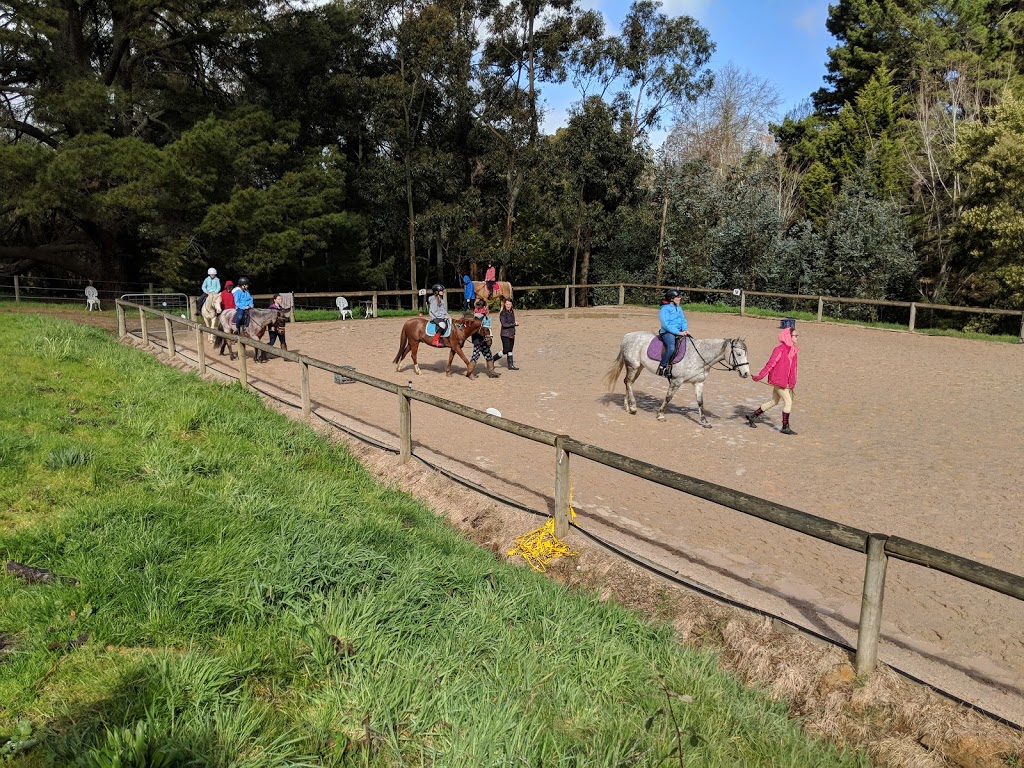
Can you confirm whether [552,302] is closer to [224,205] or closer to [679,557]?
[224,205]

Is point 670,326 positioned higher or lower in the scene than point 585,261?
lower

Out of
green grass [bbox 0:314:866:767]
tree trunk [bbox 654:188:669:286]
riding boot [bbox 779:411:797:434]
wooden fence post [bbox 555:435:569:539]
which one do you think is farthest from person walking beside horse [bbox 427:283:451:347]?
tree trunk [bbox 654:188:669:286]

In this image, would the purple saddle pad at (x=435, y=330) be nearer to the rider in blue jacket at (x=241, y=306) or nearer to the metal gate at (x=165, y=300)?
the rider in blue jacket at (x=241, y=306)

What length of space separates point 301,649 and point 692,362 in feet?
25.6

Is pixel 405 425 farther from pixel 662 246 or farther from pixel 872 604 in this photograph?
pixel 662 246

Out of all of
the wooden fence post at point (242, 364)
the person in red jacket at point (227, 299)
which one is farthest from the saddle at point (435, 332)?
the person in red jacket at point (227, 299)

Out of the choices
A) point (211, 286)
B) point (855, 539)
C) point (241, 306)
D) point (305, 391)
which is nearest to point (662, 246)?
point (211, 286)

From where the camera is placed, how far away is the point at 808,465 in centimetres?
745

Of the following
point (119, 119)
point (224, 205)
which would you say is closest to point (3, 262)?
point (119, 119)

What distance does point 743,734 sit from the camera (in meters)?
2.87

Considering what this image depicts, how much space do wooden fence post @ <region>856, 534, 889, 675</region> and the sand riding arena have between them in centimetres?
25

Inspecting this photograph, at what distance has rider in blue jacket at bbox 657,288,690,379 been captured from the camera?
31.3 ft

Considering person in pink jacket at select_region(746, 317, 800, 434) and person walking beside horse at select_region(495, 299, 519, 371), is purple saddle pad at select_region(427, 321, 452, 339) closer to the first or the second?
person walking beside horse at select_region(495, 299, 519, 371)

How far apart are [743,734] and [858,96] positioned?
33.3 m
